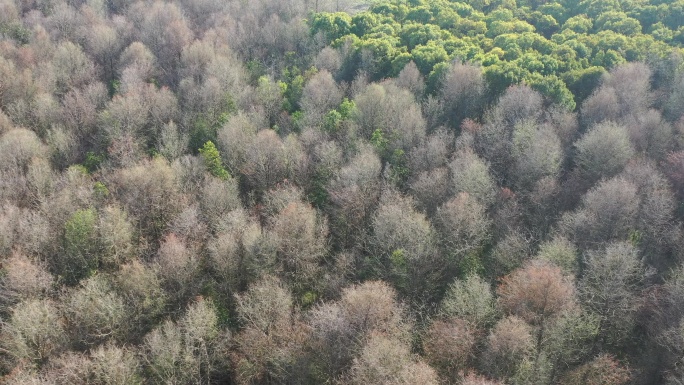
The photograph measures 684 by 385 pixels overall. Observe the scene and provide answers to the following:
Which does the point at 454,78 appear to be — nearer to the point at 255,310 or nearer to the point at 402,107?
the point at 402,107

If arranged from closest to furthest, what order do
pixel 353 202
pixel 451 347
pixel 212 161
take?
pixel 451 347, pixel 353 202, pixel 212 161

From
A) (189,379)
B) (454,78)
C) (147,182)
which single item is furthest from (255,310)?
(454,78)

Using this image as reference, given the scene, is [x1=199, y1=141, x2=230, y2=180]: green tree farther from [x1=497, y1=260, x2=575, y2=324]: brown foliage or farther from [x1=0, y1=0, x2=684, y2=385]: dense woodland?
[x1=497, y1=260, x2=575, y2=324]: brown foliage

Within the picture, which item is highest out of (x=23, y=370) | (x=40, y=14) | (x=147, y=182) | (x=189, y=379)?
(x=40, y=14)

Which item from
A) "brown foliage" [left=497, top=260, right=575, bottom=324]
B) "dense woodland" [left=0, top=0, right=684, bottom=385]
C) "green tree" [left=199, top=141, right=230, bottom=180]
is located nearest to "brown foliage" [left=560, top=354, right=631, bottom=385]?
"dense woodland" [left=0, top=0, right=684, bottom=385]

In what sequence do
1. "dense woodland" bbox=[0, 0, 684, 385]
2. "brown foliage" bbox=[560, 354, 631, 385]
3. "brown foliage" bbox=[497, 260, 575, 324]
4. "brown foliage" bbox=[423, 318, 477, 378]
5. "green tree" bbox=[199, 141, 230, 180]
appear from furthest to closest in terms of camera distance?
"green tree" bbox=[199, 141, 230, 180]
"dense woodland" bbox=[0, 0, 684, 385]
"brown foliage" bbox=[497, 260, 575, 324]
"brown foliage" bbox=[423, 318, 477, 378]
"brown foliage" bbox=[560, 354, 631, 385]

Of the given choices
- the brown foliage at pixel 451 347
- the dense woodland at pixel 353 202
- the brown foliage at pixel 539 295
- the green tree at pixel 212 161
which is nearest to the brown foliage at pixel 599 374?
the dense woodland at pixel 353 202

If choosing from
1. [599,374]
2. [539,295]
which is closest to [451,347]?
[539,295]

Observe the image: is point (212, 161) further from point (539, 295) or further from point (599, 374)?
point (599, 374)
